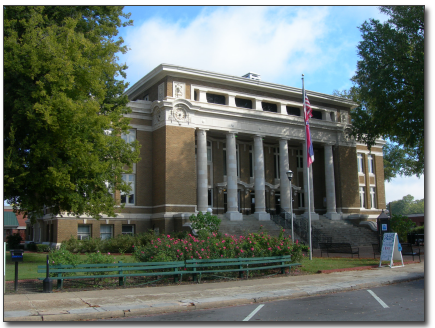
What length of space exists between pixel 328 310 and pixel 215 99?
3125 centimetres

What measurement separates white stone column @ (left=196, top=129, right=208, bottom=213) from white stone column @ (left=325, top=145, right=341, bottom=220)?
607 inches

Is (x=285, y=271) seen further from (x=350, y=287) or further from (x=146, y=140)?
(x=146, y=140)

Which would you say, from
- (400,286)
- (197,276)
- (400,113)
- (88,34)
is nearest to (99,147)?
(88,34)

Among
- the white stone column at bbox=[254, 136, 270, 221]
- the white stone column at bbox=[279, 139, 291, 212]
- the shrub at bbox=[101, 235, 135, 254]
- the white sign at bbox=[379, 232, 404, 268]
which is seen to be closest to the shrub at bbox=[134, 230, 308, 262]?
the white sign at bbox=[379, 232, 404, 268]

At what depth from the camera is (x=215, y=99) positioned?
3956 cm

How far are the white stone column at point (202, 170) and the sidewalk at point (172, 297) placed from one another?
20.0 meters

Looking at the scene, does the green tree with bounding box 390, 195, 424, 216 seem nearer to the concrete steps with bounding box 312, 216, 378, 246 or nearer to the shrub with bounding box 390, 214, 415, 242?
the concrete steps with bounding box 312, 216, 378, 246

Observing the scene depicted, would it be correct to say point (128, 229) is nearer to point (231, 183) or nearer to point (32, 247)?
point (32, 247)

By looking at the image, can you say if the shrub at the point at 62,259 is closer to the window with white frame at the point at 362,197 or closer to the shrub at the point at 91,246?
the shrub at the point at 91,246

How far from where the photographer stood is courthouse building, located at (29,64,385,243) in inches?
1398

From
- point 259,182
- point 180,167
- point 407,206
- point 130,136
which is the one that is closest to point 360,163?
point 259,182

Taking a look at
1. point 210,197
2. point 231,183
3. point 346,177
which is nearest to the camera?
point 231,183

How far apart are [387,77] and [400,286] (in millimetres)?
23708

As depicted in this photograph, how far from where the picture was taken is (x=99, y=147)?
2130cm
